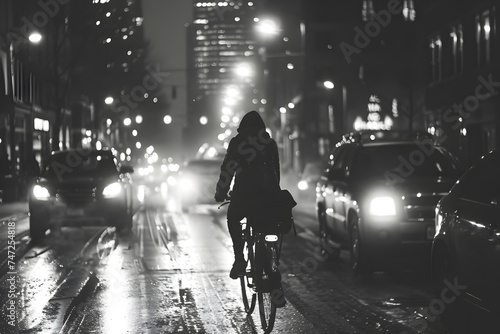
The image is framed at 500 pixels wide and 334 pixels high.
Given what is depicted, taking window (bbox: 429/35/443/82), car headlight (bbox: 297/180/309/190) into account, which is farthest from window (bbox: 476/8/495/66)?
car headlight (bbox: 297/180/309/190)

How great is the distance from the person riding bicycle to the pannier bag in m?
0.09

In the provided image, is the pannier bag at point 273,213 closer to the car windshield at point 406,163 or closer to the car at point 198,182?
the car windshield at point 406,163

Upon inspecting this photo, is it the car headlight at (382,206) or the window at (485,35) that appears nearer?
the car headlight at (382,206)

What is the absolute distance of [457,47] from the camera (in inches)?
1519

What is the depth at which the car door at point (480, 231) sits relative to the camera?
26.6 ft

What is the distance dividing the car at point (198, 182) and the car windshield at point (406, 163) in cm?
1848

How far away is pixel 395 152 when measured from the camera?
14719mm

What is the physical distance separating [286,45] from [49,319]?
10750 centimetres

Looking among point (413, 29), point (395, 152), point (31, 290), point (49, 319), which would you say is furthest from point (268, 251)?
point (413, 29)

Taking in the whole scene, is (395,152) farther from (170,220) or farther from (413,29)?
(413,29)

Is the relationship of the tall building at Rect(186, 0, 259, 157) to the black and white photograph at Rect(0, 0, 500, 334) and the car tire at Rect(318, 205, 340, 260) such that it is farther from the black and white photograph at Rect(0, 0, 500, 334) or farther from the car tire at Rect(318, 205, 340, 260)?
the car tire at Rect(318, 205, 340, 260)

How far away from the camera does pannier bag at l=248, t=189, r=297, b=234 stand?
9.25 m

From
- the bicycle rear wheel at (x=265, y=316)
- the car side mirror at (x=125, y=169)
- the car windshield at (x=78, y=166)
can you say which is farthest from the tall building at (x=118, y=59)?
the bicycle rear wheel at (x=265, y=316)

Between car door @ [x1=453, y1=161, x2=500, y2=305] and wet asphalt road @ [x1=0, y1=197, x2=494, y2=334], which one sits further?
wet asphalt road @ [x1=0, y1=197, x2=494, y2=334]
